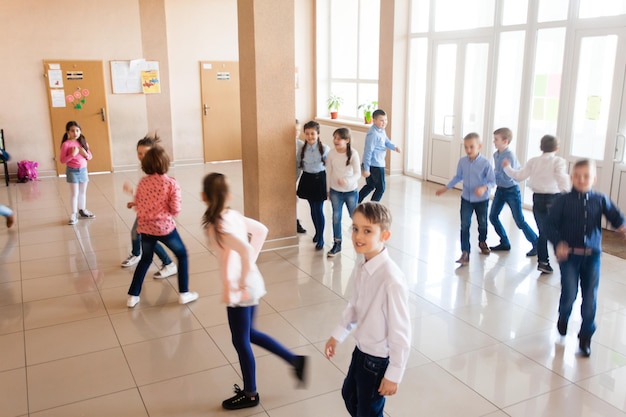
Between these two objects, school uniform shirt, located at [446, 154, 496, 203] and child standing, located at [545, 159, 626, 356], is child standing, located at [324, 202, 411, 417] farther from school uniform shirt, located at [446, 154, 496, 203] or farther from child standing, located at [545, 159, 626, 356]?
school uniform shirt, located at [446, 154, 496, 203]

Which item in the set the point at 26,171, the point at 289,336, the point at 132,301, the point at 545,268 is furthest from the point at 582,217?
the point at 26,171

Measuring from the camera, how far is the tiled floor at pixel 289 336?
132 inches

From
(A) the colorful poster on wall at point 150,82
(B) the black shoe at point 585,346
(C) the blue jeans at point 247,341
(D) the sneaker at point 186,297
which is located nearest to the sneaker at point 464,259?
(B) the black shoe at point 585,346

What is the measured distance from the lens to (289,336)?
4.16 meters

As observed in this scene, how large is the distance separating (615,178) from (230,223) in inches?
232

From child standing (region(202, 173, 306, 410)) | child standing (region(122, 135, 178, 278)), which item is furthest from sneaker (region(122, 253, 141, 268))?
child standing (region(202, 173, 306, 410))

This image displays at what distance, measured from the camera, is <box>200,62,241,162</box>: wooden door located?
11873 mm

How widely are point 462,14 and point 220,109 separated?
18.2ft

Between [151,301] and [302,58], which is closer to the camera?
[151,301]

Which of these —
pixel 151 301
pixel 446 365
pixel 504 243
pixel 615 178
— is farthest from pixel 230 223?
pixel 615 178

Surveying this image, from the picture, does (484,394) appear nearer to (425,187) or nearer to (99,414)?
(99,414)

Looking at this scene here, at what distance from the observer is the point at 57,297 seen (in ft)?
16.2

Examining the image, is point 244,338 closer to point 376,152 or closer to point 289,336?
point 289,336

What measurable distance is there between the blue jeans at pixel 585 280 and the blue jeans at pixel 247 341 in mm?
2052
